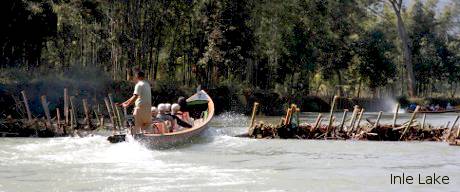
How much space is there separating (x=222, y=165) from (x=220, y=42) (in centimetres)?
2545

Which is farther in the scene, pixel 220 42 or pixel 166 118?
pixel 220 42

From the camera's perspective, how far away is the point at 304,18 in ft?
163

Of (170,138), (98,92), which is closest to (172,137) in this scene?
(170,138)

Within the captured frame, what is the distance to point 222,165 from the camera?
53.9 feet

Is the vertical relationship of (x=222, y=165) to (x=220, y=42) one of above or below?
below

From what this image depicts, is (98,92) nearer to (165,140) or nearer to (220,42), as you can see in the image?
(220,42)

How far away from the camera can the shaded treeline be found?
3812 centimetres

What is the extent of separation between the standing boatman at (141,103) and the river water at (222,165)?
1.97ft

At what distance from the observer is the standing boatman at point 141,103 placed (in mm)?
17781

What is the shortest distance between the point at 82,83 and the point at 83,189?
23296 millimetres

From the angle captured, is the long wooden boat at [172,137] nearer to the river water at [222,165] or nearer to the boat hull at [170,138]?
the boat hull at [170,138]

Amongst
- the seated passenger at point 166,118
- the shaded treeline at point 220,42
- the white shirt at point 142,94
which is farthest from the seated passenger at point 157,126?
the shaded treeline at point 220,42

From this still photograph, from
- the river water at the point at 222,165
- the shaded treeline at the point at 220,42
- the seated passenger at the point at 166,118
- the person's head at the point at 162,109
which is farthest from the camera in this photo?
the shaded treeline at the point at 220,42

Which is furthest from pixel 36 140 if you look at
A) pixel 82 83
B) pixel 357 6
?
pixel 357 6
